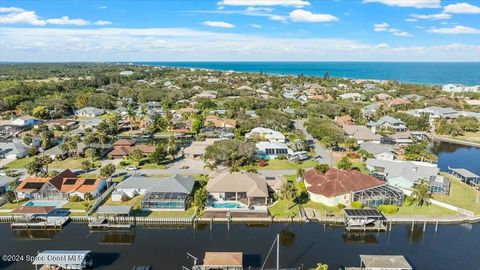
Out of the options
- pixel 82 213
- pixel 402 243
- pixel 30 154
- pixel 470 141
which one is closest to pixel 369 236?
pixel 402 243

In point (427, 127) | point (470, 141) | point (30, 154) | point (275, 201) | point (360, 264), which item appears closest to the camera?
point (360, 264)

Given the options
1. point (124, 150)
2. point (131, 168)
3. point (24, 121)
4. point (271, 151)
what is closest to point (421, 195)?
point (271, 151)

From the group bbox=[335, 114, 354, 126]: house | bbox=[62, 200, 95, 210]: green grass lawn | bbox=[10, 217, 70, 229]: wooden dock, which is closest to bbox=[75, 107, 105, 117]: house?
bbox=[62, 200, 95, 210]: green grass lawn

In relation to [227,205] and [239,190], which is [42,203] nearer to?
[227,205]

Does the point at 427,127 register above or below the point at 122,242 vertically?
above

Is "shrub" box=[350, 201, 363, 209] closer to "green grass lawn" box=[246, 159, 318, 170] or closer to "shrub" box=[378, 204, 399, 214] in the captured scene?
"shrub" box=[378, 204, 399, 214]

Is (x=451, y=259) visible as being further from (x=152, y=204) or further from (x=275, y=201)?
(x=152, y=204)

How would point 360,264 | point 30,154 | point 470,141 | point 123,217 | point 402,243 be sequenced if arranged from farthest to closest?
1. point 470,141
2. point 30,154
3. point 123,217
4. point 402,243
5. point 360,264
